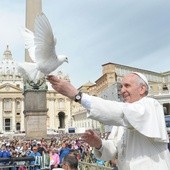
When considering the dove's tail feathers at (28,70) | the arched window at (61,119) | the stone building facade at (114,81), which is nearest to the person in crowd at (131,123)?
the dove's tail feathers at (28,70)

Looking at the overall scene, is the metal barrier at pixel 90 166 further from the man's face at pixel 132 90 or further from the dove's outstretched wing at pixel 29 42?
the man's face at pixel 132 90

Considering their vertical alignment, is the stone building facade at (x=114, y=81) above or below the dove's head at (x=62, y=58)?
above

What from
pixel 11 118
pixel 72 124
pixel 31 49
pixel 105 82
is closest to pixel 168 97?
pixel 105 82

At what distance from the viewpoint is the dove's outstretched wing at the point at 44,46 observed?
9.22 feet

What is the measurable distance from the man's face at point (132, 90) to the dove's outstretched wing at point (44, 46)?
535 millimetres

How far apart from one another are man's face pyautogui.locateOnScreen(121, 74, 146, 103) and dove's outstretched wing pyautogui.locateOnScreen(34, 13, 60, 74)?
0.54 metres

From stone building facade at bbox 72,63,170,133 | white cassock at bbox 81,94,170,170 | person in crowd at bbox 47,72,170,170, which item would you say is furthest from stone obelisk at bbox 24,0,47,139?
stone building facade at bbox 72,63,170,133

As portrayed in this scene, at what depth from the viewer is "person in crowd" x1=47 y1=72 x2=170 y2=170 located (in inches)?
106

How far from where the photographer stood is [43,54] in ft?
9.50

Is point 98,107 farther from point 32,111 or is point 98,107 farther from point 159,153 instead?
point 32,111

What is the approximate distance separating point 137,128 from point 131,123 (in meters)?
0.06

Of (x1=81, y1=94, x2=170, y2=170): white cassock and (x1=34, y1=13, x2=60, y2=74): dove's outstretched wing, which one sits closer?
(x1=81, y1=94, x2=170, y2=170): white cassock

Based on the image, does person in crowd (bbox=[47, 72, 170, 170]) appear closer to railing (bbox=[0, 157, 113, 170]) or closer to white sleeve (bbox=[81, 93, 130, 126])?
white sleeve (bbox=[81, 93, 130, 126])

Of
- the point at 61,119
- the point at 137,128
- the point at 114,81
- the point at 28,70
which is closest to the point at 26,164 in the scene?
the point at 28,70
